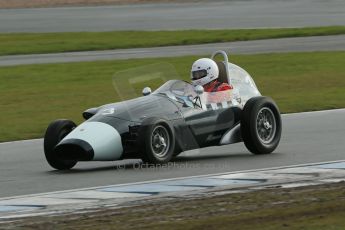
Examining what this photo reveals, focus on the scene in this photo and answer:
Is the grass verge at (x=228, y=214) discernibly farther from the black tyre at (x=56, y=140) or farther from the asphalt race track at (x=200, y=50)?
the asphalt race track at (x=200, y=50)

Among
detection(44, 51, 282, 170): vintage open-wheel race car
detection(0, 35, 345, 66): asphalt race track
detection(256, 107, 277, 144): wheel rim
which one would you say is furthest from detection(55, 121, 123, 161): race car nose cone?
detection(0, 35, 345, 66): asphalt race track

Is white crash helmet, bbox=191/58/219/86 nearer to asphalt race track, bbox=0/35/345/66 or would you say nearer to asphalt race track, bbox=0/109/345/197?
asphalt race track, bbox=0/109/345/197

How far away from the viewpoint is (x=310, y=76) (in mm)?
24703

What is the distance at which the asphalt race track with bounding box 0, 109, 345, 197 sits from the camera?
11898mm

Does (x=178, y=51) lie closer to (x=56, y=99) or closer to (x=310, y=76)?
(x=310, y=76)

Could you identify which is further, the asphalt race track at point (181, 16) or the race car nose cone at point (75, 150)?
the asphalt race track at point (181, 16)

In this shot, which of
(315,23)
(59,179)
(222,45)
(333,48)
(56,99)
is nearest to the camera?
(59,179)

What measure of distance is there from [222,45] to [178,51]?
1790 mm

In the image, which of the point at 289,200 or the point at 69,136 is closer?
the point at 289,200

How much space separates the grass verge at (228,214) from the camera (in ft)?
29.2

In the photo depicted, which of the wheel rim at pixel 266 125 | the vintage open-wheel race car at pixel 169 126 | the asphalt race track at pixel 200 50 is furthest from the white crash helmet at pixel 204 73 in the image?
the asphalt race track at pixel 200 50

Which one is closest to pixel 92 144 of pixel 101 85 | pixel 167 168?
pixel 167 168

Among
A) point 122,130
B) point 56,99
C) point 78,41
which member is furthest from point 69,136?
point 78,41

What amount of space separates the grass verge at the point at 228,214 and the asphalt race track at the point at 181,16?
94.5 feet
